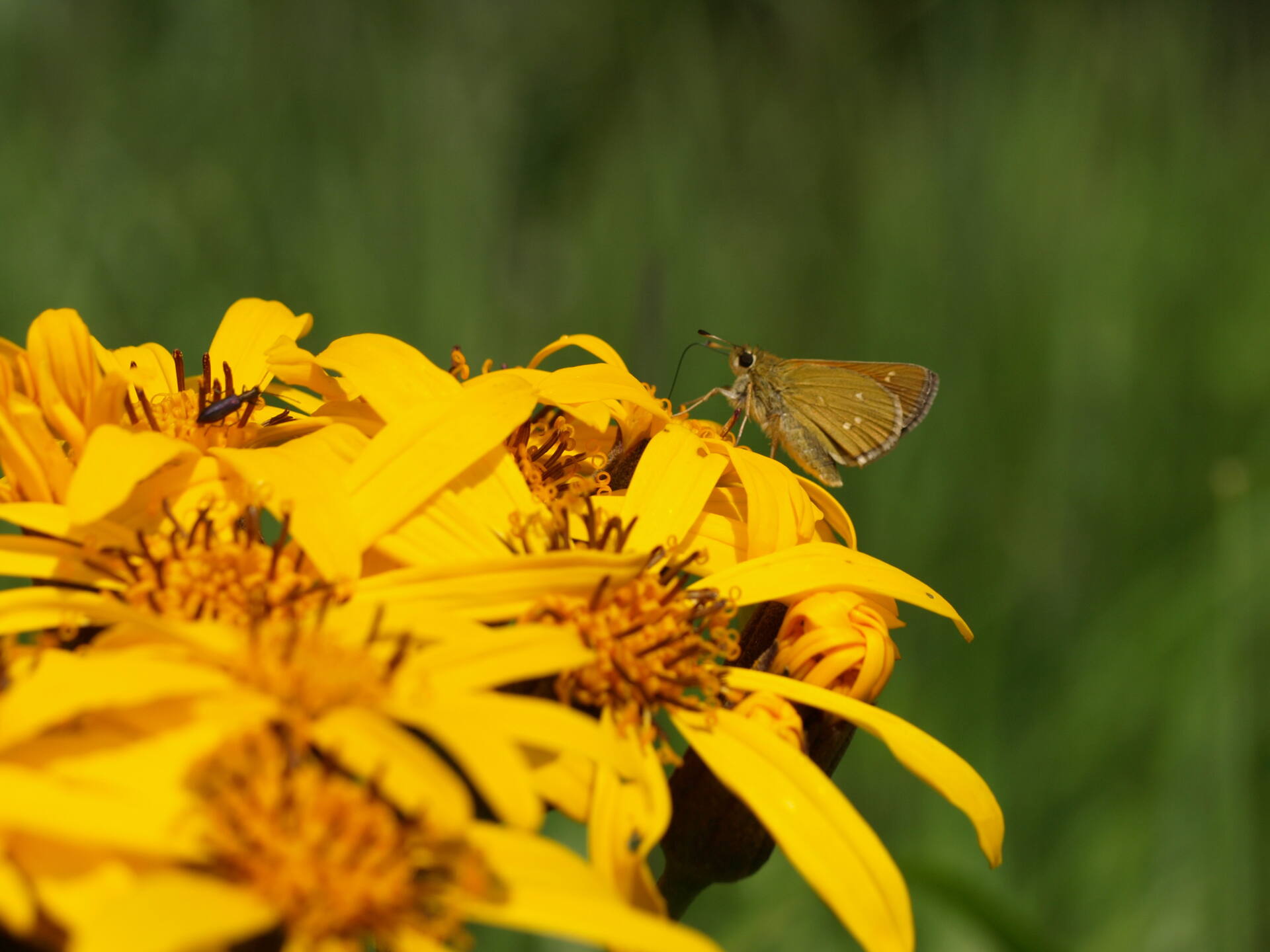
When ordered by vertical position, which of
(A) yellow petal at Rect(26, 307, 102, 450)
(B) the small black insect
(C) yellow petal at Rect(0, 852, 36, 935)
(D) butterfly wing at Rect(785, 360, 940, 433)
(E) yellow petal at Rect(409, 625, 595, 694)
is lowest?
(C) yellow petal at Rect(0, 852, 36, 935)

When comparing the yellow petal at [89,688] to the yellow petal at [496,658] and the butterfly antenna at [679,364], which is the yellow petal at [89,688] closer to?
the yellow petal at [496,658]

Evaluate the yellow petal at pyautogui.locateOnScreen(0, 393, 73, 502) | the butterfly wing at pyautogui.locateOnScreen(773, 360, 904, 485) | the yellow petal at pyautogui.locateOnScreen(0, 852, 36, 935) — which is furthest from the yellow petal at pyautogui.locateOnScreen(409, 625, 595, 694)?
the butterfly wing at pyautogui.locateOnScreen(773, 360, 904, 485)

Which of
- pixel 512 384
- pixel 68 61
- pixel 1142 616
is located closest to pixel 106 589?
pixel 512 384

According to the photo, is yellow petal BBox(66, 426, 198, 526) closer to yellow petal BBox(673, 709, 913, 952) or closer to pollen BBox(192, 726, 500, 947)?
pollen BBox(192, 726, 500, 947)

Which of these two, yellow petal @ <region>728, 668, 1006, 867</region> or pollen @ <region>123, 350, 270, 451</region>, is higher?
pollen @ <region>123, 350, 270, 451</region>

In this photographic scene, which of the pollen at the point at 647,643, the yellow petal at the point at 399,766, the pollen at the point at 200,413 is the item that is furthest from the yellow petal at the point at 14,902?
the pollen at the point at 200,413

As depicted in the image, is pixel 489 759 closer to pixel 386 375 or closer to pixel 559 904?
pixel 559 904
